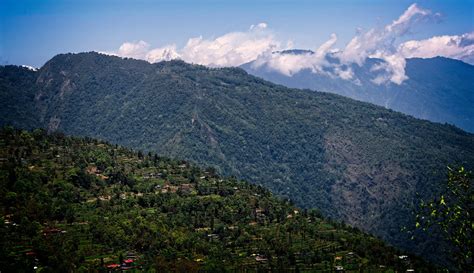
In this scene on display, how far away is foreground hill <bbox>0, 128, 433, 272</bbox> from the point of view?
76438mm

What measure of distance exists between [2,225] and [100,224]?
17798 millimetres

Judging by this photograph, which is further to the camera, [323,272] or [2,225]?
[323,272]

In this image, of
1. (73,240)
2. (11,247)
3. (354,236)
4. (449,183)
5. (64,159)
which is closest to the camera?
(449,183)

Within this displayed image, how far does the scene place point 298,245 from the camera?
9662 cm

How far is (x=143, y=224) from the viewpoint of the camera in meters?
92.0

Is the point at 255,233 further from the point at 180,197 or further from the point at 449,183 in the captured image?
the point at 449,183

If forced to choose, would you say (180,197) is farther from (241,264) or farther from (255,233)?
(241,264)

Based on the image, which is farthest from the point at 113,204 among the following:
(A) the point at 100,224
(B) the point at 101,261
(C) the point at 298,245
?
(C) the point at 298,245

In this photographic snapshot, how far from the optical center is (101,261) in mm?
74250

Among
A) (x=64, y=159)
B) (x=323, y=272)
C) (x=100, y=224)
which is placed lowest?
(x=323, y=272)

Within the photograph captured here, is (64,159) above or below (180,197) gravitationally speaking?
above

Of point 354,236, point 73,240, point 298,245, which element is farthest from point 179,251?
point 354,236

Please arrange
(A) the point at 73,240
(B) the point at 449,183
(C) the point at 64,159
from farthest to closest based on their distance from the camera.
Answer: (C) the point at 64,159, (A) the point at 73,240, (B) the point at 449,183

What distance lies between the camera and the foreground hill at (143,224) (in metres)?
76.4
